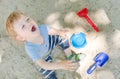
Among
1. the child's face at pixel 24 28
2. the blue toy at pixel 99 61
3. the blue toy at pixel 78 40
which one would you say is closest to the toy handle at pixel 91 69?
the blue toy at pixel 99 61

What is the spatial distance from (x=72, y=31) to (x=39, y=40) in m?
0.37

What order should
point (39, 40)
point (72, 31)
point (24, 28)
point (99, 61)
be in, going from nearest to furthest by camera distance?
point (24, 28) → point (39, 40) → point (99, 61) → point (72, 31)

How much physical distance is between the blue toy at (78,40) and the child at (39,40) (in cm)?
4

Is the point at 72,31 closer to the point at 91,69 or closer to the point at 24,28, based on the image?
the point at 91,69

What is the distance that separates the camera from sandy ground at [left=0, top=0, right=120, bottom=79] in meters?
2.12

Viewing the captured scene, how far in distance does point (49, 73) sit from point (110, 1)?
2.08ft

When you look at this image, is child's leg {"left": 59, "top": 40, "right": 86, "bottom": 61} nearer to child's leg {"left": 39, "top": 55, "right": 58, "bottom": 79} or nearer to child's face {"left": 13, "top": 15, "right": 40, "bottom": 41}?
child's leg {"left": 39, "top": 55, "right": 58, "bottom": 79}

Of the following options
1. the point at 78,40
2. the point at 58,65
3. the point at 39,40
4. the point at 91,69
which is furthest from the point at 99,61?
the point at 39,40

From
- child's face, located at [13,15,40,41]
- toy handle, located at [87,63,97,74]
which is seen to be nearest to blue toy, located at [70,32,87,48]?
toy handle, located at [87,63,97,74]

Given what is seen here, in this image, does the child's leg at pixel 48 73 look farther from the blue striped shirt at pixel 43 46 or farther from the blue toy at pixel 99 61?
the blue toy at pixel 99 61

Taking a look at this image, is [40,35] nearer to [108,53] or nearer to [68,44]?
[68,44]

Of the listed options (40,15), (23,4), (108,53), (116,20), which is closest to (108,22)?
(116,20)

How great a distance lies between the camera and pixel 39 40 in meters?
1.95

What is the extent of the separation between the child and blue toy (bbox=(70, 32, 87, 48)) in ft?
0.15
